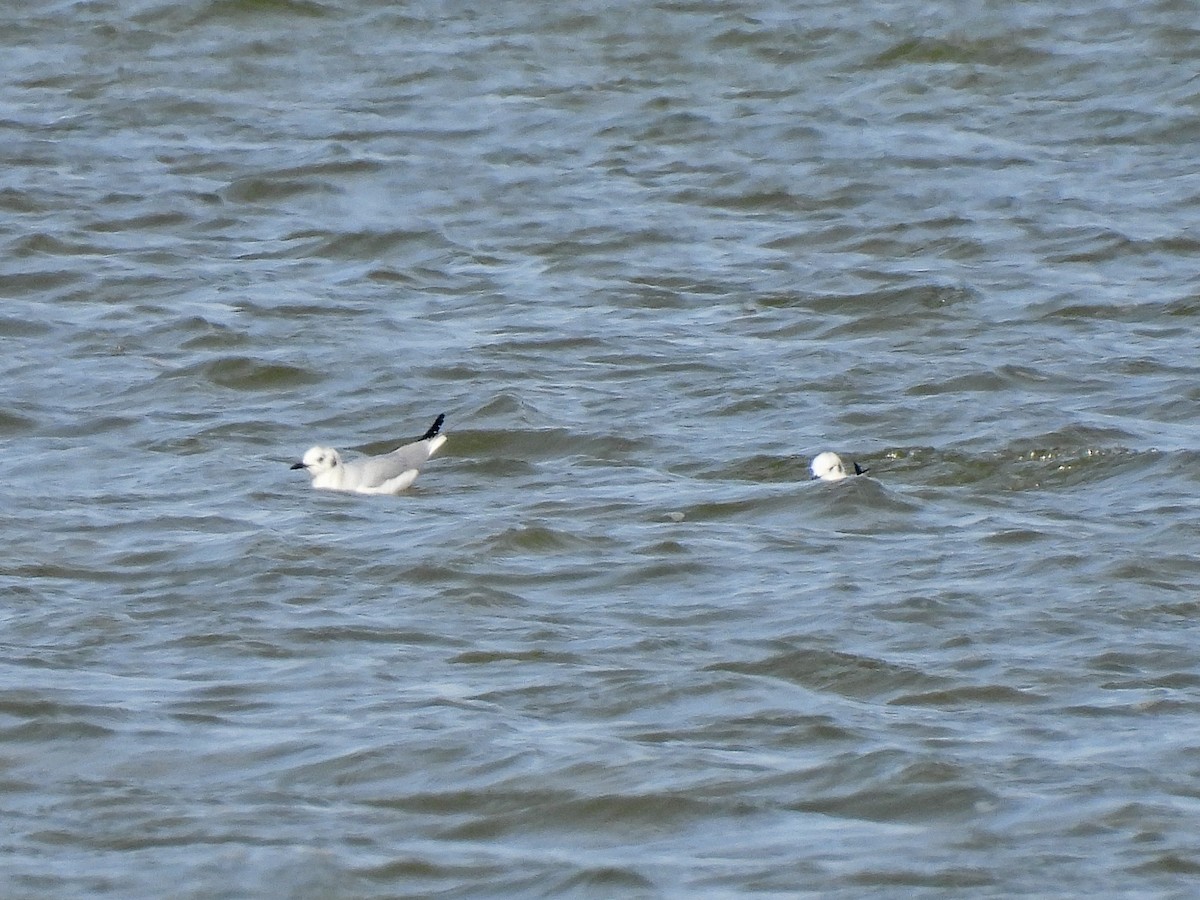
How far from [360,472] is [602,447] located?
114cm

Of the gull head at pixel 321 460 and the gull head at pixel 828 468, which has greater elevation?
the gull head at pixel 321 460

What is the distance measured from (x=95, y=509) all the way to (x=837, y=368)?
353cm

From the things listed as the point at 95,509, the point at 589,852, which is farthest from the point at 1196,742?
the point at 95,509

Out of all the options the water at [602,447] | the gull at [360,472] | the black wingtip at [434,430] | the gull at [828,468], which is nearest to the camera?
the water at [602,447]

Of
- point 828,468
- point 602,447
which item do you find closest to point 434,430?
point 602,447

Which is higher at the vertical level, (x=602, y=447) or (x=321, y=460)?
(x=321, y=460)

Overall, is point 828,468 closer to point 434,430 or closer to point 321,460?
point 434,430

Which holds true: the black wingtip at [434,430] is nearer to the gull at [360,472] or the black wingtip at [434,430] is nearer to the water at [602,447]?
the water at [602,447]

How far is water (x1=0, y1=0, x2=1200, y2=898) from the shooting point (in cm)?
633

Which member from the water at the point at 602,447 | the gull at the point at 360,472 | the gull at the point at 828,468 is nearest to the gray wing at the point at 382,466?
the gull at the point at 360,472

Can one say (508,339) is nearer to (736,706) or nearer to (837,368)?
(837,368)

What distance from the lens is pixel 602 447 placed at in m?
10.2

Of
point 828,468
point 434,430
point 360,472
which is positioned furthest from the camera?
point 434,430

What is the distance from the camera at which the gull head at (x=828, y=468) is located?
933 cm
